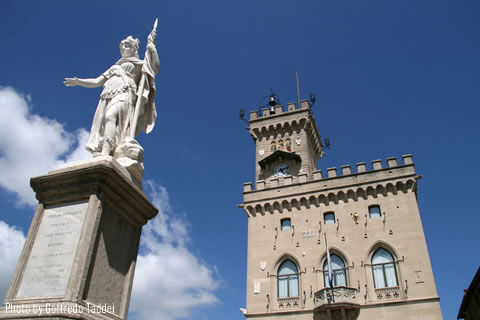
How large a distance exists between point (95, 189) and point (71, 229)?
50cm

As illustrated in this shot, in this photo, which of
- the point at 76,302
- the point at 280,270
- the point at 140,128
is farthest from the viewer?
the point at 280,270

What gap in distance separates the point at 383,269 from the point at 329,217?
455 centimetres

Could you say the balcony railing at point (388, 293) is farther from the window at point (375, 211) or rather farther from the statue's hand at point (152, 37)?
the statue's hand at point (152, 37)

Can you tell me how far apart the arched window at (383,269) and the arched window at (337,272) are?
175 centimetres

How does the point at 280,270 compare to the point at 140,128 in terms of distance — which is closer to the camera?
the point at 140,128

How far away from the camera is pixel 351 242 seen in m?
23.3

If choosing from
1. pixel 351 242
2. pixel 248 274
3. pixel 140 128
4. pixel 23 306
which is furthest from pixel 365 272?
pixel 23 306

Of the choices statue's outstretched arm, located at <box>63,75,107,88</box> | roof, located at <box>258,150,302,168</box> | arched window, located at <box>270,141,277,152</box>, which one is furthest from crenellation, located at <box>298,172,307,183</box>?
statue's outstretched arm, located at <box>63,75,107,88</box>

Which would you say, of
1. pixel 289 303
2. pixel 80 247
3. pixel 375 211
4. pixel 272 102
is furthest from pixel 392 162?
pixel 80 247

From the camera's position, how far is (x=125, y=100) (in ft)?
17.0

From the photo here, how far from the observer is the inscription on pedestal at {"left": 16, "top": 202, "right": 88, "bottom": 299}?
149 inches

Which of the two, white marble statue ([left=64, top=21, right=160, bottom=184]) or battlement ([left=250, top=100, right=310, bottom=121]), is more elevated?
battlement ([left=250, top=100, right=310, bottom=121])

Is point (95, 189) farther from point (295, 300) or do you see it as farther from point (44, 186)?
point (295, 300)

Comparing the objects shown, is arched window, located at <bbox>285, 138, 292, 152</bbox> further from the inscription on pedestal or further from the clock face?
the inscription on pedestal
